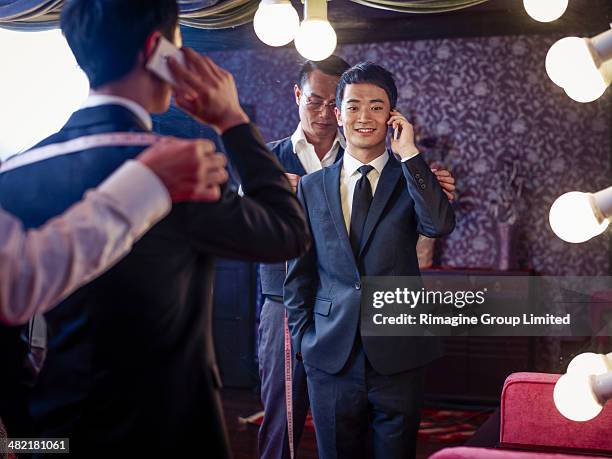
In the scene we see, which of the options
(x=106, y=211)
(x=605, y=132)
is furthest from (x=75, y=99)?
(x=605, y=132)

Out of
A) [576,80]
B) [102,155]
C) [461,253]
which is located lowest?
[102,155]

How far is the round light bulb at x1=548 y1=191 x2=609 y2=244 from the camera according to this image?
3.55ft

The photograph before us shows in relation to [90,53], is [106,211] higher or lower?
lower

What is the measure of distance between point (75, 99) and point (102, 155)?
8.13ft

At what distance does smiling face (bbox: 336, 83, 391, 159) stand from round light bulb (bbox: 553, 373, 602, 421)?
121 cm

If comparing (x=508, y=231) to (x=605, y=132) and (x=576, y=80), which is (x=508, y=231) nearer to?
(x=605, y=132)

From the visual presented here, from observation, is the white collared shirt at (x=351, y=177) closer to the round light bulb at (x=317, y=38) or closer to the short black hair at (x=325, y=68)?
the round light bulb at (x=317, y=38)

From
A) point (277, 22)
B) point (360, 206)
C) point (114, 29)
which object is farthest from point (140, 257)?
point (277, 22)

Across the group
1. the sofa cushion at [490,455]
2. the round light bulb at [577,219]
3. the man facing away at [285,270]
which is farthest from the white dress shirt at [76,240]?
the man facing away at [285,270]

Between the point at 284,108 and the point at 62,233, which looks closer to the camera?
the point at 62,233

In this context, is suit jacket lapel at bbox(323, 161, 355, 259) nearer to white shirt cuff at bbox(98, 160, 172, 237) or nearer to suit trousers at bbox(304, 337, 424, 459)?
suit trousers at bbox(304, 337, 424, 459)

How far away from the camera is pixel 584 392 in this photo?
1052 millimetres

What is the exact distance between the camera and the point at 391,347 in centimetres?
205

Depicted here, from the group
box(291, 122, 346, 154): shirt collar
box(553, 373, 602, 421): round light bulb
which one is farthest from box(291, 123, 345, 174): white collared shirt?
box(553, 373, 602, 421): round light bulb
